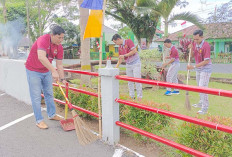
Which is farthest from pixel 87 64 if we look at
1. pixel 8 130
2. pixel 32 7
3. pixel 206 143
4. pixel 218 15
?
pixel 32 7

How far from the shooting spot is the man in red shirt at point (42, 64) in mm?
3740

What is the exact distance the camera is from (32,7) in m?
29.6

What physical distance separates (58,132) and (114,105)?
127 centimetres

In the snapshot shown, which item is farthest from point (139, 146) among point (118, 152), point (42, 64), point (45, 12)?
point (45, 12)

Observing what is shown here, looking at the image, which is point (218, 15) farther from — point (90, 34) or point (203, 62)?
point (90, 34)

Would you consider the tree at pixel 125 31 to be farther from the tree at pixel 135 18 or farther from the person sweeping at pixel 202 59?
the person sweeping at pixel 202 59

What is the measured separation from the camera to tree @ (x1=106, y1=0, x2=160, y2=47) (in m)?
14.1

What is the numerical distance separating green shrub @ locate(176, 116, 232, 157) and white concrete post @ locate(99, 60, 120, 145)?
963 mm

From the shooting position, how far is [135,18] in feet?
48.7

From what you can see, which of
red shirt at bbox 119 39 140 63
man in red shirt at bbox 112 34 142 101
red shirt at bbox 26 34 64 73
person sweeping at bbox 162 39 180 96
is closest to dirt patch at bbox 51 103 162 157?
red shirt at bbox 26 34 64 73

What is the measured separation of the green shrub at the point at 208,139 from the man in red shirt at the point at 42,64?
7.12 feet

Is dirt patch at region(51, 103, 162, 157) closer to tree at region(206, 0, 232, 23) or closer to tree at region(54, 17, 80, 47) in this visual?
tree at region(206, 0, 232, 23)

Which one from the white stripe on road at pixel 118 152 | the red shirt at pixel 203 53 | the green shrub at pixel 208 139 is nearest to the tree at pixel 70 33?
the red shirt at pixel 203 53

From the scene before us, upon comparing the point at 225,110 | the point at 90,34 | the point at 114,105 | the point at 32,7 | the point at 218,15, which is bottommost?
the point at 225,110
